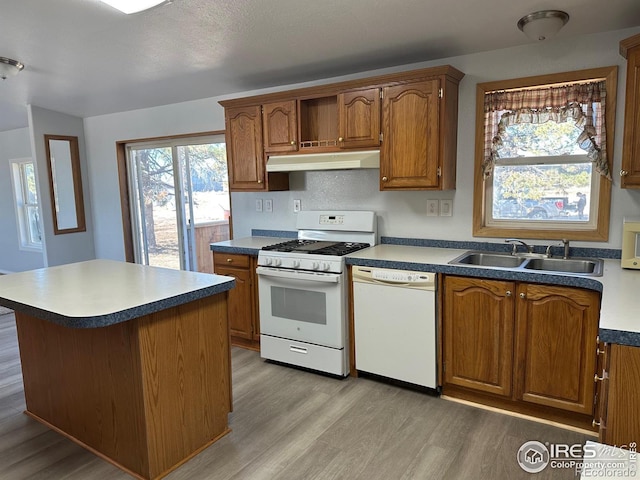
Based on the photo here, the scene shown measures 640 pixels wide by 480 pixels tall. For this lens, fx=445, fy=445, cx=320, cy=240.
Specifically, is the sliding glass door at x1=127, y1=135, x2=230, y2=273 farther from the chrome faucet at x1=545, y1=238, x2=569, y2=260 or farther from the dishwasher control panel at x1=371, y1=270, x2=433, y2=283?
the chrome faucet at x1=545, y1=238, x2=569, y2=260

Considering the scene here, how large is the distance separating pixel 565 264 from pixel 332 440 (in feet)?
5.77

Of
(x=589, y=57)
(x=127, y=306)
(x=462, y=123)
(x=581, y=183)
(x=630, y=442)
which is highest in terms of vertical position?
(x=589, y=57)

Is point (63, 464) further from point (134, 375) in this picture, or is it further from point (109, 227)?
point (109, 227)

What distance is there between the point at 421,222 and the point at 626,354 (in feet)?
6.32

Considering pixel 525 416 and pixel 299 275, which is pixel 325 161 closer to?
pixel 299 275

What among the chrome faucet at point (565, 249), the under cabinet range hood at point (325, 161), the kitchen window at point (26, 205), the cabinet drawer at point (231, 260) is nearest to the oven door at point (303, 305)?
the cabinet drawer at point (231, 260)

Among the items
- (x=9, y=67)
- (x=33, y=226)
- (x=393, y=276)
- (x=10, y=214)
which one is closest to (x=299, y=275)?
(x=393, y=276)

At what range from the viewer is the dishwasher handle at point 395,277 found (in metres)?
2.70

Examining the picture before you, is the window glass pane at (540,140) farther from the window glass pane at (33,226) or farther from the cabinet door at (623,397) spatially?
the window glass pane at (33,226)

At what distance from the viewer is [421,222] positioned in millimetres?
3338

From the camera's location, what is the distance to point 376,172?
11.4ft

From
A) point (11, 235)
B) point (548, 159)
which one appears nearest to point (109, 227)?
point (11, 235)

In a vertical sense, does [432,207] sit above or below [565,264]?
above

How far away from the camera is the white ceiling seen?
245cm
